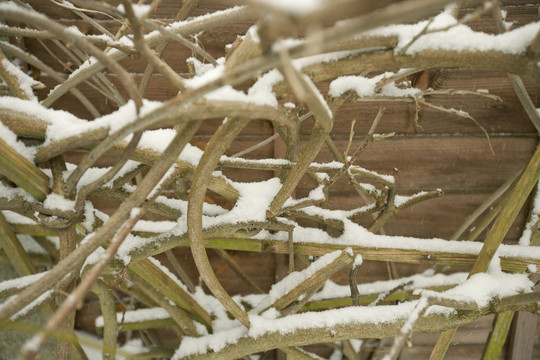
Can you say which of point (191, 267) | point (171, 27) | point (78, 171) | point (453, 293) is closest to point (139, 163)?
point (78, 171)

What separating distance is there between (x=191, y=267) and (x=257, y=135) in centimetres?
66

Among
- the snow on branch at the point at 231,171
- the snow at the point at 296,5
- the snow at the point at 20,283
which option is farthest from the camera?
the snow at the point at 20,283

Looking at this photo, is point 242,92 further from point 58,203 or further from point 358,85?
point 58,203

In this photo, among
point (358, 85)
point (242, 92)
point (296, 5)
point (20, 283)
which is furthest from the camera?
point (20, 283)

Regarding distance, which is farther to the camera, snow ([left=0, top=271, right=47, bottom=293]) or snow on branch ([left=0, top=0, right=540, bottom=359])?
snow ([left=0, top=271, right=47, bottom=293])

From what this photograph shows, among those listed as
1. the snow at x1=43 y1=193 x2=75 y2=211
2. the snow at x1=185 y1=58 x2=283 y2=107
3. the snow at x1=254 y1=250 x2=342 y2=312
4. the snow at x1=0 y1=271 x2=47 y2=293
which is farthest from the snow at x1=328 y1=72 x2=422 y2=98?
the snow at x1=0 y1=271 x2=47 y2=293

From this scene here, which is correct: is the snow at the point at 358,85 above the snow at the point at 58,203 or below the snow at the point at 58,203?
above

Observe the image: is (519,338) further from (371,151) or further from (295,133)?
(295,133)

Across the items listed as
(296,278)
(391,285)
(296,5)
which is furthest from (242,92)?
(391,285)

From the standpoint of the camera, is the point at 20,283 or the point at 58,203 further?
the point at 20,283

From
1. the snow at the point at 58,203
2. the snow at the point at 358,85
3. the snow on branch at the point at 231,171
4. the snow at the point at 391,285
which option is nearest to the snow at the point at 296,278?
the snow on branch at the point at 231,171

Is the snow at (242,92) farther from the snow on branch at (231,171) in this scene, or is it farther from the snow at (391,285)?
the snow at (391,285)

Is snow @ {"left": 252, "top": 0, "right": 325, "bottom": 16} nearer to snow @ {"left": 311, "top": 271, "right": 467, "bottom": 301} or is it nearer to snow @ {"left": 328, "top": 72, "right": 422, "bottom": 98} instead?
snow @ {"left": 328, "top": 72, "right": 422, "bottom": 98}

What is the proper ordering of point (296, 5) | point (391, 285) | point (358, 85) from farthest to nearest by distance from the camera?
Answer: 1. point (391, 285)
2. point (358, 85)
3. point (296, 5)
